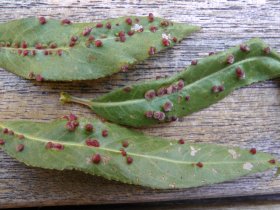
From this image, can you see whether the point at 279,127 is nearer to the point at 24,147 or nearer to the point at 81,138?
the point at 81,138

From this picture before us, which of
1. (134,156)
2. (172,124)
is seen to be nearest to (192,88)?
(172,124)

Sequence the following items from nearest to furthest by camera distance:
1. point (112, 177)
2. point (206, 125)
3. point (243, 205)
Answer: point (112, 177)
point (206, 125)
point (243, 205)

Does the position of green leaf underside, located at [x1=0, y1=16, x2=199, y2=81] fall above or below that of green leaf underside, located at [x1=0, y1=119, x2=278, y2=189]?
above

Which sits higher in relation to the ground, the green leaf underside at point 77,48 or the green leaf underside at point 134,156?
the green leaf underside at point 77,48

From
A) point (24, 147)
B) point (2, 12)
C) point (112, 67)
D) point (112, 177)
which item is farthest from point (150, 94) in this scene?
point (2, 12)

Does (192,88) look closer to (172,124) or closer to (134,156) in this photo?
(172,124)
